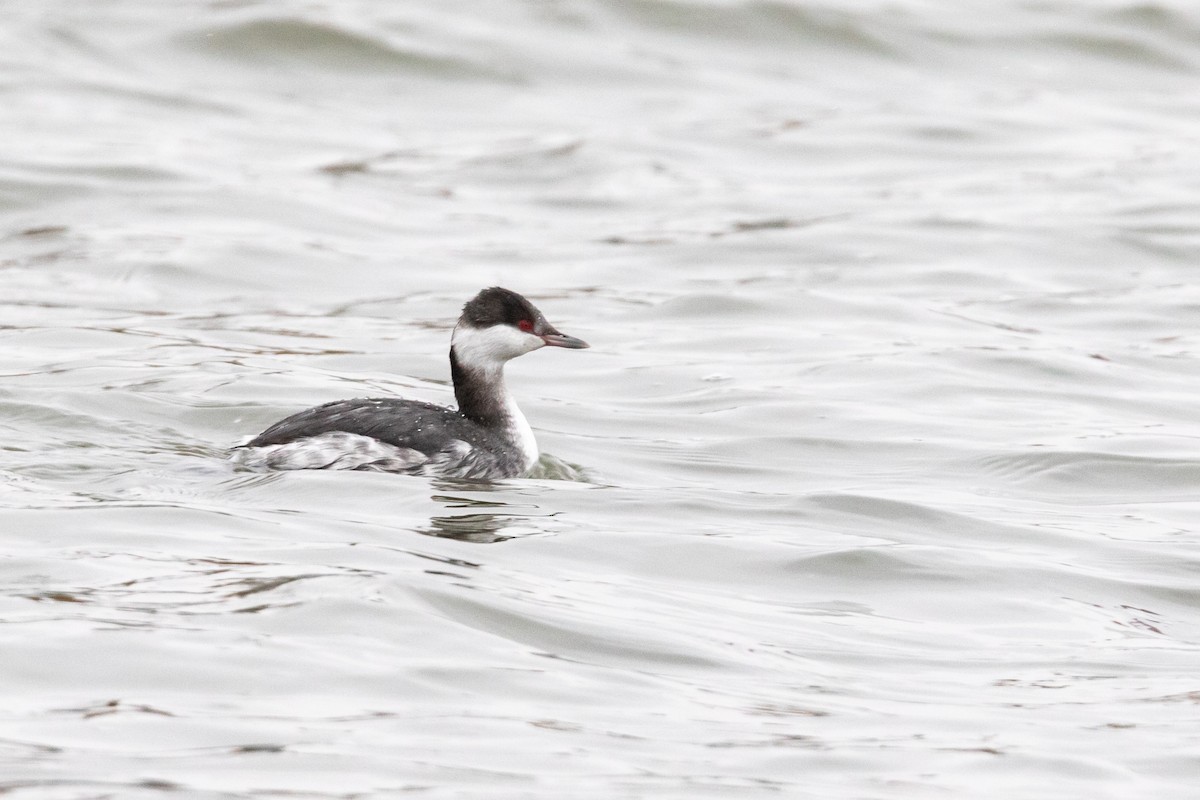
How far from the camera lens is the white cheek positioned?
8.97m

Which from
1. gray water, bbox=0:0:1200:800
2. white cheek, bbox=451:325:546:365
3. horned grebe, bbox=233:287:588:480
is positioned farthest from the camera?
white cheek, bbox=451:325:546:365

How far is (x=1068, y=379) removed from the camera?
453 inches

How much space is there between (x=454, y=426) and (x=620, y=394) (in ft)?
7.53

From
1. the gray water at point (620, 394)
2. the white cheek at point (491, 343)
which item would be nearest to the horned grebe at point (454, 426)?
the white cheek at point (491, 343)

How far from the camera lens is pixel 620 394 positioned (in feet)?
36.0

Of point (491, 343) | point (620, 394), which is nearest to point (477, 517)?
point (491, 343)

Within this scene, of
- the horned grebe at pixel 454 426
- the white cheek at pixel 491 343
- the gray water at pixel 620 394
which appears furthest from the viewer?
the white cheek at pixel 491 343

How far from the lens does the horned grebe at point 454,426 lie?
8.45 m

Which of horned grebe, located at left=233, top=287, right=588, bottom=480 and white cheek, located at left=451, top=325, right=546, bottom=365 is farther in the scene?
white cheek, located at left=451, top=325, right=546, bottom=365

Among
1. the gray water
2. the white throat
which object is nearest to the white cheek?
the white throat

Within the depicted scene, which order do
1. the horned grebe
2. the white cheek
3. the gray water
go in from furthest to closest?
the white cheek, the horned grebe, the gray water

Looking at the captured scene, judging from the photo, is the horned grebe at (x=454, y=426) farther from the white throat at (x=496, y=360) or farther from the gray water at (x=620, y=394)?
the gray water at (x=620, y=394)

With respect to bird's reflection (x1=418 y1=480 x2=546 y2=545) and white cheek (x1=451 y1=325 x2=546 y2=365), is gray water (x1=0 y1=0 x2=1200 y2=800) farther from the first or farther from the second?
white cheek (x1=451 y1=325 x2=546 y2=365)

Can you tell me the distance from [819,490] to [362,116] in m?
10.2
